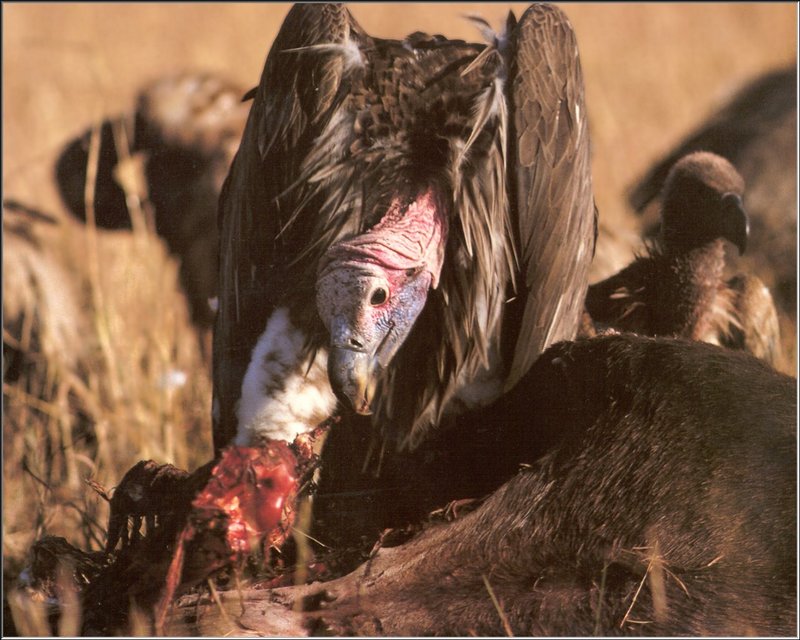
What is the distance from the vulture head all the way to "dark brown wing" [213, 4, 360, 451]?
1.16 metres

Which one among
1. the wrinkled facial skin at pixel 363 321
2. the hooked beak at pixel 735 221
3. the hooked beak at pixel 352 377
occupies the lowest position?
the hooked beak at pixel 352 377

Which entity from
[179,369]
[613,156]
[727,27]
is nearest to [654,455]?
[179,369]

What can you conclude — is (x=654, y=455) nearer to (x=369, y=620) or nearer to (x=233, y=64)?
(x=369, y=620)

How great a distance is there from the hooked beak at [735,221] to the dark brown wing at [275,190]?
121cm

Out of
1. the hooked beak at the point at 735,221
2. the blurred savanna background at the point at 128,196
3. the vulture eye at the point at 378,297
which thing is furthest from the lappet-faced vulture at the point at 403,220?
the hooked beak at the point at 735,221

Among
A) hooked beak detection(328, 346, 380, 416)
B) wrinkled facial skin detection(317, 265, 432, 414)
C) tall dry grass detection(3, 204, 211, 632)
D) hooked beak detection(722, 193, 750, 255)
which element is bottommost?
tall dry grass detection(3, 204, 211, 632)

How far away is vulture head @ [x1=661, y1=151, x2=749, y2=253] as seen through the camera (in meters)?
3.31

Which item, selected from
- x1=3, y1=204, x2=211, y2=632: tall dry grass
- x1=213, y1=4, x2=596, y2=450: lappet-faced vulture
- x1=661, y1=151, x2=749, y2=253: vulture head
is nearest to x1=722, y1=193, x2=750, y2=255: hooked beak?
x1=661, y1=151, x2=749, y2=253: vulture head

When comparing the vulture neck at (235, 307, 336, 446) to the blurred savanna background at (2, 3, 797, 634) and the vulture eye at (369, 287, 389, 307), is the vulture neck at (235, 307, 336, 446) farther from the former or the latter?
the blurred savanna background at (2, 3, 797, 634)

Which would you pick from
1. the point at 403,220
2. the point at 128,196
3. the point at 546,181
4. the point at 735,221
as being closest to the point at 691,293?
the point at 735,221

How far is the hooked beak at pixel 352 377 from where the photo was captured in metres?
2.49

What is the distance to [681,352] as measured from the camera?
8.05ft

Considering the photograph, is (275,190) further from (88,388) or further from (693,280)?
(88,388)

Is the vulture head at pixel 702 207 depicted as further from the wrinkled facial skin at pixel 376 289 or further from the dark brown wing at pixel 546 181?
the wrinkled facial skin at pixel 376 289
